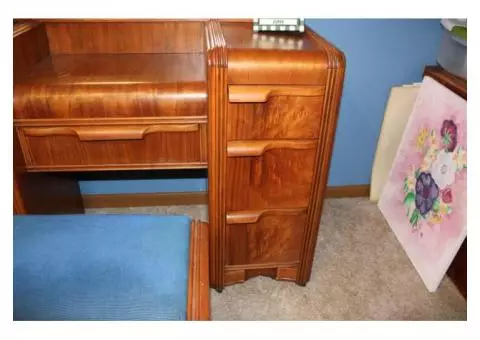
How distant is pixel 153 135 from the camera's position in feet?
3.86

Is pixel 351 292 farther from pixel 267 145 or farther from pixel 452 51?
pixel 452 51

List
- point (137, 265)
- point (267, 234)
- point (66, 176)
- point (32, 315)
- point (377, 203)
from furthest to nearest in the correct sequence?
point (377, 203) → point (66, 176) → point (267, 234) → point (137, 265) → point (32, 315)

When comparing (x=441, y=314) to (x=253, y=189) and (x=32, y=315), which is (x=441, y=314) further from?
(x=32, y=315)

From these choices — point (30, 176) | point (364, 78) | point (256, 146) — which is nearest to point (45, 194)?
point (30, 176)

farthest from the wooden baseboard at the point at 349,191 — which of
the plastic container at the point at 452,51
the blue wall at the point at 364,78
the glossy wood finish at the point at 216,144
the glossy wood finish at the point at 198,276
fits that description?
the glossy wood finish at the point at 198,276

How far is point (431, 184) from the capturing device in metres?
1.51

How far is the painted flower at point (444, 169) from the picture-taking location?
1398mm

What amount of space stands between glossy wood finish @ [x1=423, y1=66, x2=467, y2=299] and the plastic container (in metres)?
0.03

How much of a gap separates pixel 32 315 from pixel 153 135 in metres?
0.61

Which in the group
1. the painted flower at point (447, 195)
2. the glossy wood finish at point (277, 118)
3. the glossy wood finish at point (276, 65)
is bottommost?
the painted flower at point (447, 195)

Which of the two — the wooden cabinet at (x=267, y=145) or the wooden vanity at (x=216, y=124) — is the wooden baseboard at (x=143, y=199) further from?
the wooden cabinet at (x=267, y=145)

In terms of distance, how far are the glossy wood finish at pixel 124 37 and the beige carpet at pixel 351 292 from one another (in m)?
1.01

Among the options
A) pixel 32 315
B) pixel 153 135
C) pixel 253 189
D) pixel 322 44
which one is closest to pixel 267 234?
pixel 253 189

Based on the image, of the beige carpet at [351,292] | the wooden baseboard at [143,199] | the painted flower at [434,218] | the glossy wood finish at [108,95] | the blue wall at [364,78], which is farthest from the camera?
the wooden baseboard at [143,199]
